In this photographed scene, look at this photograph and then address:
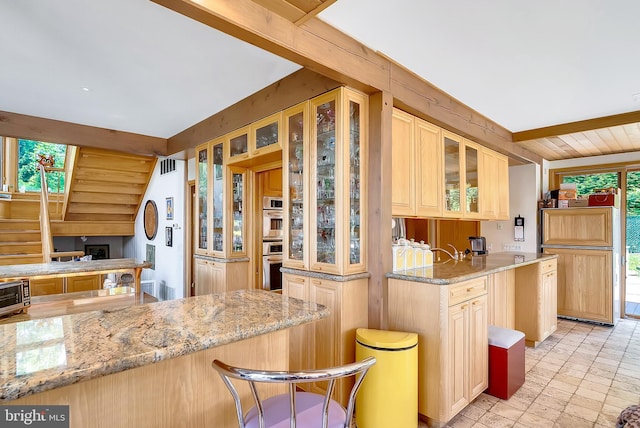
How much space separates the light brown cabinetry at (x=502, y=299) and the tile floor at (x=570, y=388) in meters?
0.41

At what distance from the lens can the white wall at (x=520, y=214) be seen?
5070 mm

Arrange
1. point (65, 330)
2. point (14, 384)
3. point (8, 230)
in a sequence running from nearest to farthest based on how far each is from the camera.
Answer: point (14, 384) → point (65, 330) → point (8, 230)

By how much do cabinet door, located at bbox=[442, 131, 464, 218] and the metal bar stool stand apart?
2.52 metres

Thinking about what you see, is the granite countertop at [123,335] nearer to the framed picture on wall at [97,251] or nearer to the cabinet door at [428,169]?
the cabinet door at [428,169]

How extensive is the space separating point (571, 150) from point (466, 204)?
2.46 metres

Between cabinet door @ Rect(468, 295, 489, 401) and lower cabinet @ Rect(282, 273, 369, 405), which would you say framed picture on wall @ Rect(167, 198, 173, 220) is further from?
cabinet door @ Rect(468, 295, 489, 401)

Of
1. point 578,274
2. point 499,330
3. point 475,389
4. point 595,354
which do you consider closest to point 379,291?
point 475,389

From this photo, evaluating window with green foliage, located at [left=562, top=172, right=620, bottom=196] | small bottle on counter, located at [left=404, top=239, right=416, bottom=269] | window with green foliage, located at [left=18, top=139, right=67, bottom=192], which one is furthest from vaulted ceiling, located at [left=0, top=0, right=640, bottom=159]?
window with green foliage, located at [left=18, top=139, right=67, bottom=192]

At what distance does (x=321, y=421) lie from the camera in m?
1.24

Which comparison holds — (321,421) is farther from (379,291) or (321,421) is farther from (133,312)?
(379,291)

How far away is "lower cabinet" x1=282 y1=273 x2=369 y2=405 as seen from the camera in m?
2.40

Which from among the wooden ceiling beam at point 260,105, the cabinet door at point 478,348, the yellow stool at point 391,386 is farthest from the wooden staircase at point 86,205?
the cabinet door at point 478,348

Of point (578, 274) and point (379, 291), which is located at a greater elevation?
point (379, 291)

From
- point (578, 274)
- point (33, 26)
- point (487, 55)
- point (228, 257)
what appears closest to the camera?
point (33, 26)
